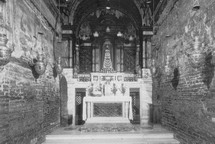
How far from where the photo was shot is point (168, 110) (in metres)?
8.16

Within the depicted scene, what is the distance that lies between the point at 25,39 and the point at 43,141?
3.48 m

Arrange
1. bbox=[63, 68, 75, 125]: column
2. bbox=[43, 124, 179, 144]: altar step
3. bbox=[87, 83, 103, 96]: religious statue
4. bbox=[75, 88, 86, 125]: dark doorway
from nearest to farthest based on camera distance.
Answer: bbox=[43, 124, 179, 144]: altar step, bbox=[87, 83, 103, 96]: religious statue, bbox=[63, 68, 75, 125]: column, bbox=[75, 88, 86, 125]: dark doorway

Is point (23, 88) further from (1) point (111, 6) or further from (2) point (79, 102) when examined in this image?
(1) point (111, 6)

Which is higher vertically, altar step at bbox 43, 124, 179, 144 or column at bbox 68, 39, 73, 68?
column at bbox 68, 39, 73, 68

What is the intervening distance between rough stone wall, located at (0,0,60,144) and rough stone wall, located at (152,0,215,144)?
464 cm

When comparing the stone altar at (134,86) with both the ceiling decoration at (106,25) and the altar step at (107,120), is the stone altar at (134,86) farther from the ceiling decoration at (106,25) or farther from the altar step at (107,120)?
the ceiling decoration at (106,25)

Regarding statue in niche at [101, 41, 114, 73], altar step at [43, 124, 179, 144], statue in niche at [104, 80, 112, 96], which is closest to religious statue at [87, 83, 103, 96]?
statue in niche at [104, 80, 112, 96]

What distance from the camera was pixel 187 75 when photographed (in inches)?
247

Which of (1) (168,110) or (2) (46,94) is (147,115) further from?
(2) (46,94)

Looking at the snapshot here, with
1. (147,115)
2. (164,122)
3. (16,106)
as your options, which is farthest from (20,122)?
(147,115)

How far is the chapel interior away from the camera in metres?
5.10

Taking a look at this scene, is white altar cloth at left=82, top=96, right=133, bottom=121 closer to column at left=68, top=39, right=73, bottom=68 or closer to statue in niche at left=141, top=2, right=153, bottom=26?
column at left=68, top=39, right=73, bottom=68

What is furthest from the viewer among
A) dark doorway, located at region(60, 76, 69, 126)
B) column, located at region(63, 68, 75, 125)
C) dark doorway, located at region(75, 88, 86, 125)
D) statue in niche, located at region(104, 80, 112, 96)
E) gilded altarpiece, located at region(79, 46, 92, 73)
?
gilded altarpiece, located at region(79, 46, 92, 73)

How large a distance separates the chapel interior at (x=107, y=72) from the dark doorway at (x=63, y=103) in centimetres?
5
